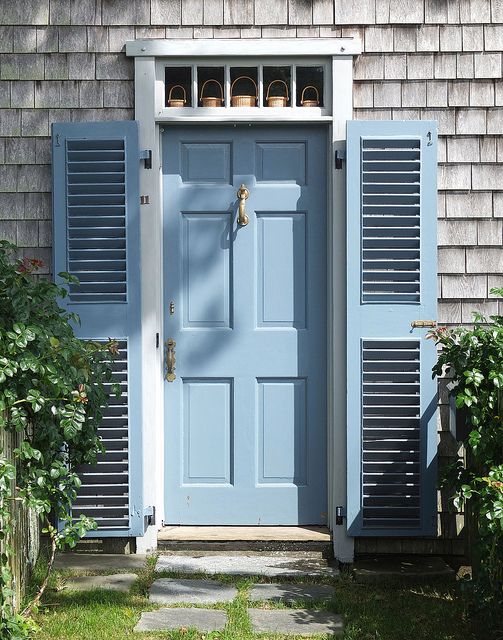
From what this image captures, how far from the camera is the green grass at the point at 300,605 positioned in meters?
3.92

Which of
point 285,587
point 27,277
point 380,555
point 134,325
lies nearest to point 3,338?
point 27,277

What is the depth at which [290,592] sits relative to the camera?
14.6ft

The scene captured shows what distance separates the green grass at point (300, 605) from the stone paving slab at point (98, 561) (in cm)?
11

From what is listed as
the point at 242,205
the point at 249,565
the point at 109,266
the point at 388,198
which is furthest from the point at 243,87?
the point at 249,565

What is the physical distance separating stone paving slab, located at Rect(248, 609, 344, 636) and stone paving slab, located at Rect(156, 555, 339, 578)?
46cm

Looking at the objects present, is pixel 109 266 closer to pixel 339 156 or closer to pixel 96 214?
pixel 96 214

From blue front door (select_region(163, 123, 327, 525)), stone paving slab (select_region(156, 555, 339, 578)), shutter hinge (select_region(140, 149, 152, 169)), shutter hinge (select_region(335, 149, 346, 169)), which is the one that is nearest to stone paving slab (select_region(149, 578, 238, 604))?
stone paving slab (select_region(156, 555, 339, 578))

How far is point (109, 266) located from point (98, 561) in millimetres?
1466

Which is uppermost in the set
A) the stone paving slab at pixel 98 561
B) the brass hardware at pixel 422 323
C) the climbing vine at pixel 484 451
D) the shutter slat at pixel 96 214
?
the shutter slat at pixel 96 214

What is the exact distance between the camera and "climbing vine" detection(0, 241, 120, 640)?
140 inches

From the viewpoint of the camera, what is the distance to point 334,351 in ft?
16.4

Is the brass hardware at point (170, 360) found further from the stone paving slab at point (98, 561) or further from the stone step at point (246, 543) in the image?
the stone paving slab at point (98, 561)

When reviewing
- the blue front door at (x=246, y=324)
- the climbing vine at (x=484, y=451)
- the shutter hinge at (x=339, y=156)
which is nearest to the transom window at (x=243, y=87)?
the blue front door at (x=246, y=324)

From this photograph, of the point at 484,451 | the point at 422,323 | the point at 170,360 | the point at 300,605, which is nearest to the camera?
the point at 484,451
